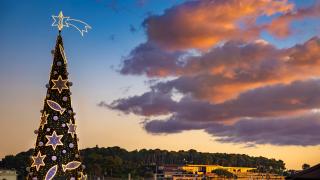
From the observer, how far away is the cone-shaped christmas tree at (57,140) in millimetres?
18188

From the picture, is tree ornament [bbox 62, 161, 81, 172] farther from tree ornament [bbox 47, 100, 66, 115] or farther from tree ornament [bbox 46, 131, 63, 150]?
tree ornament [bbox 47, 100, 66, 115]

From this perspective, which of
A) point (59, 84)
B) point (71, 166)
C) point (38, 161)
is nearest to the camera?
point (38, 161)

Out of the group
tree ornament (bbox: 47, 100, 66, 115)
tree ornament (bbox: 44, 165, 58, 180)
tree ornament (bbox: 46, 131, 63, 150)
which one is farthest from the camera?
tree ornament (bbox: 47, 100, 66, 115)

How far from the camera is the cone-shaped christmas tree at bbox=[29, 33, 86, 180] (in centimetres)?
1819

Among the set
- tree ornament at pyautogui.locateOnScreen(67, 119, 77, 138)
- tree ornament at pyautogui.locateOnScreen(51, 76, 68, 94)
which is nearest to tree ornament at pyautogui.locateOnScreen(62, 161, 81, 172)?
tree ornament at pyautogui.locateOnScreen(67, 119, 77, 138)

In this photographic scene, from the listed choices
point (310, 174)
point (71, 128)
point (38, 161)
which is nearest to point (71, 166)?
point (38, 161)

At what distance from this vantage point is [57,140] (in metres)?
18.4

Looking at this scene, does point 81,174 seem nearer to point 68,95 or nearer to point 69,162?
point 69,162

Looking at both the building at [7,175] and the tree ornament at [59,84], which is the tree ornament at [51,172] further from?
the building at [7,175]

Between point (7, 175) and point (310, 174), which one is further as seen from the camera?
point (7, 175)

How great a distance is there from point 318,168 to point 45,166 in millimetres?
13959

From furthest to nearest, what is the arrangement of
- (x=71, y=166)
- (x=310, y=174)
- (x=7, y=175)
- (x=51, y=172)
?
(x=7, y=175) < (x=71, y=166) < (x=51, y=172) < (x=310, y=174)

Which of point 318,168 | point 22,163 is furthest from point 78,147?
point 22,163

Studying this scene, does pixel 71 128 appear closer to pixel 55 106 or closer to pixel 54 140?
pixel 54 140
